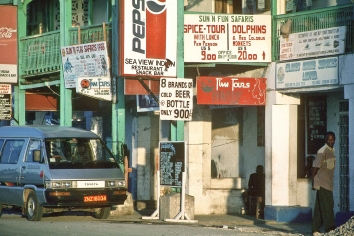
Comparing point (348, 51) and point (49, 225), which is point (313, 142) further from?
point (49, 225)

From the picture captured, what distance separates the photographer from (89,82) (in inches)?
891

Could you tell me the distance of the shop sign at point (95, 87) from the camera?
A: 22516 mm

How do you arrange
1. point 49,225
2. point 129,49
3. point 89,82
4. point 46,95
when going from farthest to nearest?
point 46,95 < point 89,82 < point 129,49 < point 49,225

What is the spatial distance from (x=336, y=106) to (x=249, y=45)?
2.30 metres

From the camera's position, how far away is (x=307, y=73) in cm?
1973

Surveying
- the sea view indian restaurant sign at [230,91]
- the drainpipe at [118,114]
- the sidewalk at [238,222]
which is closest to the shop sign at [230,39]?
the sea view indian restaurant sign at [230,91]

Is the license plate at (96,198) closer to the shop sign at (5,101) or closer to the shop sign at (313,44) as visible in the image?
the shop sign at (313,44)

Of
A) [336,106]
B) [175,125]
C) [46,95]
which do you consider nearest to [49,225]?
[175,125]

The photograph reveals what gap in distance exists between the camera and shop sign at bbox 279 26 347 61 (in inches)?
744

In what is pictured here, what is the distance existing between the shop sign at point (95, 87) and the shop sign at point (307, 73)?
14.1 ft

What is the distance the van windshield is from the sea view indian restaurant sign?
2416 millimetres

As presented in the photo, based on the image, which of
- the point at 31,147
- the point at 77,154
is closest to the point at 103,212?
the point at 77,154

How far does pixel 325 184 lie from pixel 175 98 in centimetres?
416

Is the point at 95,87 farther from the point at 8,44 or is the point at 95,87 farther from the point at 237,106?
the point at 8,44
